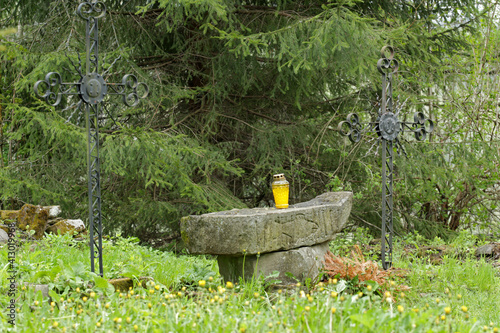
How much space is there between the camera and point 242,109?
7.90 meters

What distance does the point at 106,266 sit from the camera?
165 inches

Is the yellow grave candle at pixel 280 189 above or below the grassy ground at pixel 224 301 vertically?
above

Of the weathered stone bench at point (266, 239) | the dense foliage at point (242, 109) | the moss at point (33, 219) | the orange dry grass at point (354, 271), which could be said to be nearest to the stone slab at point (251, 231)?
the weathered stone bench at point (266, 239)

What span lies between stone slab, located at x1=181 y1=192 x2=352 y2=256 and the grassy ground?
0.91 ft

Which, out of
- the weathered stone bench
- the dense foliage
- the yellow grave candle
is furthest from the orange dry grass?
the dense foliage

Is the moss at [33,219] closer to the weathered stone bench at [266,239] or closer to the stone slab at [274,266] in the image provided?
the weathered stone bench at [266,239]

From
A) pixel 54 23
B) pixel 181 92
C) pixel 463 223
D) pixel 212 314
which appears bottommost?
pixel 463 223

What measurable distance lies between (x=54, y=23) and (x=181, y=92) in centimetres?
234

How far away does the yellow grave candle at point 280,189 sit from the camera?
4383 mm

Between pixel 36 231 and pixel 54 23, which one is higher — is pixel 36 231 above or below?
below

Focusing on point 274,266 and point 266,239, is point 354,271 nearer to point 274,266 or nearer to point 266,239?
point 274,266

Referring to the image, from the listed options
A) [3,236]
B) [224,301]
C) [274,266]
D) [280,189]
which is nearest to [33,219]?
[3,236]

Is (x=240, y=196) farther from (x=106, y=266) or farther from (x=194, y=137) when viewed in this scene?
(x=106, y=266)

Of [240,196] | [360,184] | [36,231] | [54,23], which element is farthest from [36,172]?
[360,184]
